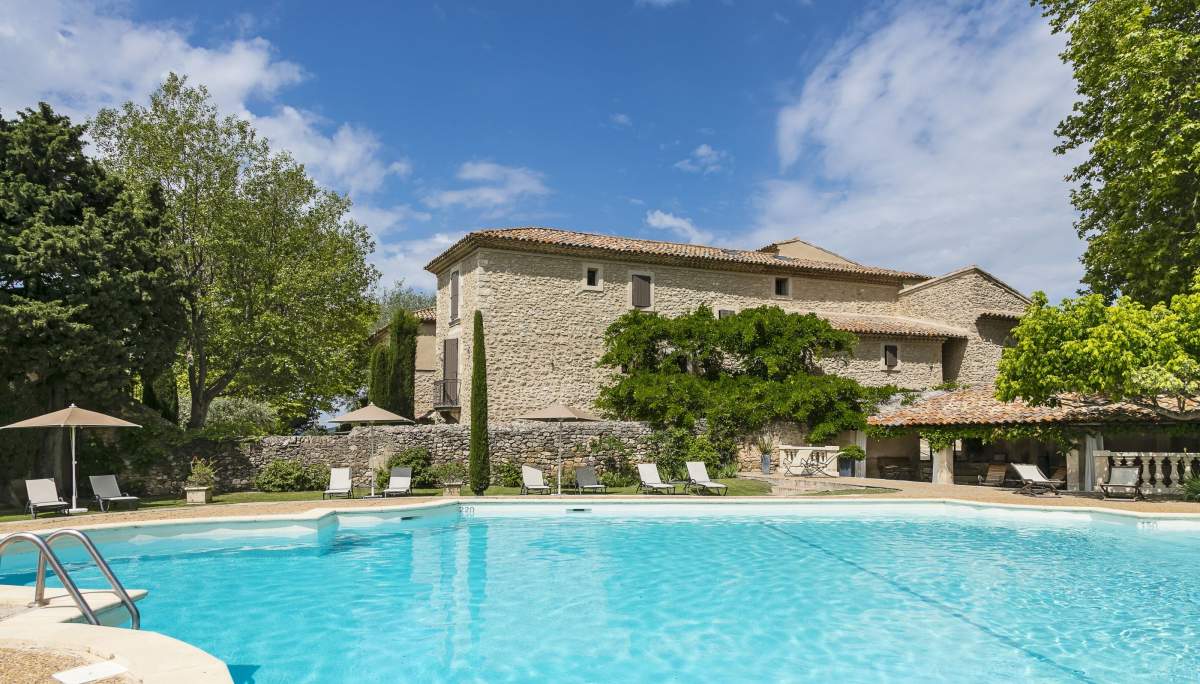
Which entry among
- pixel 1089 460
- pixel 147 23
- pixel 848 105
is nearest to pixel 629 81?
pixel 848 105

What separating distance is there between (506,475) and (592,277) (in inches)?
384

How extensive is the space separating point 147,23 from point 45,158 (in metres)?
5.81

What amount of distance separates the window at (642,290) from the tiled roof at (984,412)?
9.12 m

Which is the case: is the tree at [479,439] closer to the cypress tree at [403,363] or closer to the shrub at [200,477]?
the shrub at [200,477]

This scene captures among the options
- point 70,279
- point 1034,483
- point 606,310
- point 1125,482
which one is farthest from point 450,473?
point 1125,482

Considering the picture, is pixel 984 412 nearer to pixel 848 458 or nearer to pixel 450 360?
pixel 848 458

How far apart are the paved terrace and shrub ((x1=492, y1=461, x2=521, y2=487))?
2.28 meters

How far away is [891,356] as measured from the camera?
93.5 ft

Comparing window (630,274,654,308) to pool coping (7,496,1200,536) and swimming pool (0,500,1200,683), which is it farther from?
swimming pool (0,500,1200,683)

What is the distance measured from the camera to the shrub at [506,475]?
63.4 feet

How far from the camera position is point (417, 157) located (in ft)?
75.0

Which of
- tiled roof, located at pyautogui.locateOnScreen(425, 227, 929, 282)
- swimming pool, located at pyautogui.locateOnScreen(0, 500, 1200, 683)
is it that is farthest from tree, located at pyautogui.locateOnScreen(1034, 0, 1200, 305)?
tiled roof, located at pyautogui.locateOnScreen(425, 227, 929, 282)

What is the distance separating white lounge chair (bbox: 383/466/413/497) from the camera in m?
17.1

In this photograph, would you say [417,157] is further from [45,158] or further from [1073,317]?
[1073,317]
